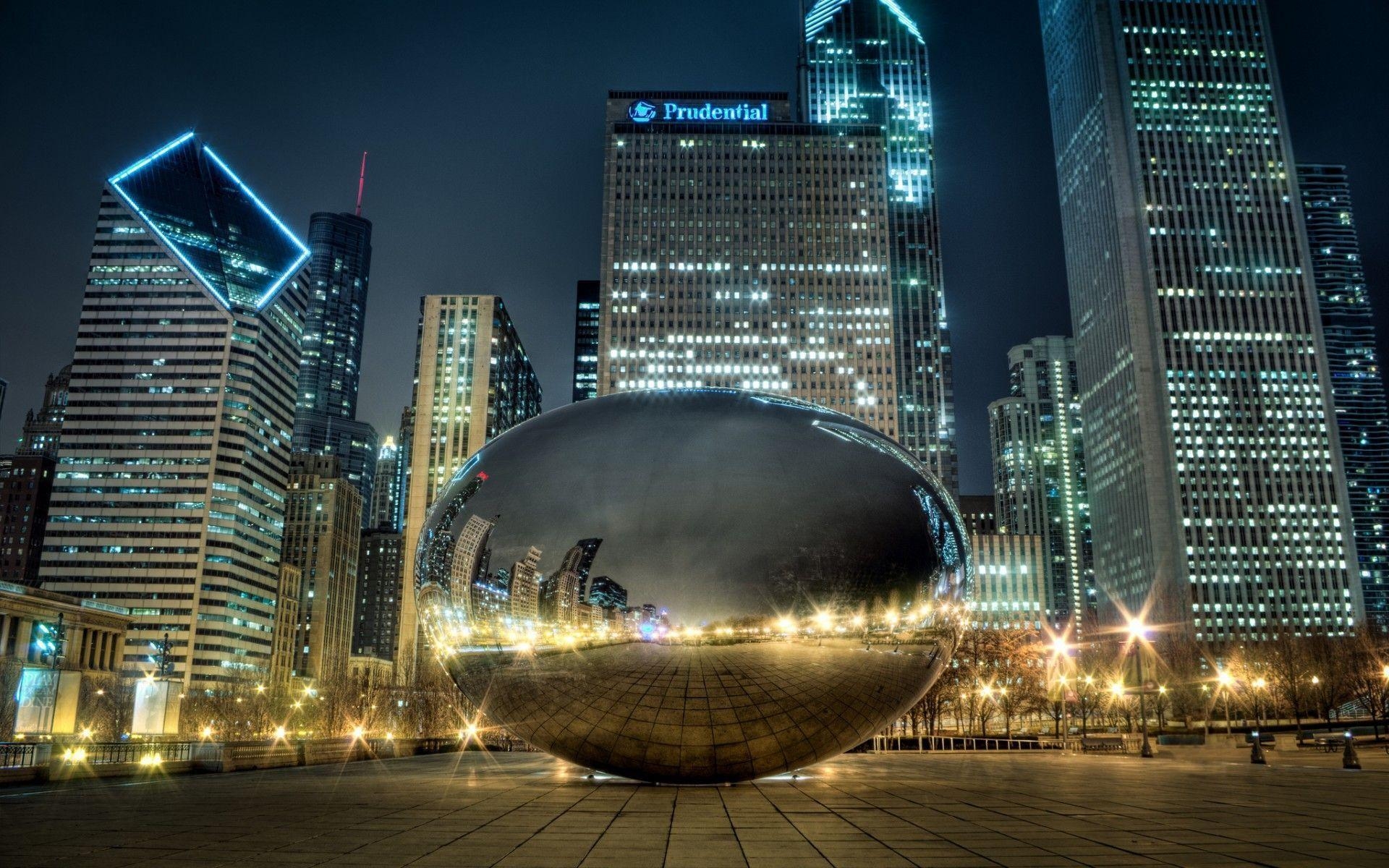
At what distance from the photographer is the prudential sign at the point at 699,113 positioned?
575ft

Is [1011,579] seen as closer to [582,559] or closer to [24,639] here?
[24,639]

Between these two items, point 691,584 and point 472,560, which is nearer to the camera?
point 691,584

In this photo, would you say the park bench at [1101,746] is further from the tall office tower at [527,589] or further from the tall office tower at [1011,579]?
the tall office tower at [1011,579]

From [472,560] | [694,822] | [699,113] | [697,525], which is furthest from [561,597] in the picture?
[699,113]

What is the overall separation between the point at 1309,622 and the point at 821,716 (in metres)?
173


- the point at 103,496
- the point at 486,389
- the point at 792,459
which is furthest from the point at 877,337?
the point at 792,459

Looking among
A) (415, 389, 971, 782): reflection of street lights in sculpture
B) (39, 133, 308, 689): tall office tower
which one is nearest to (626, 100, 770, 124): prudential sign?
(39, 133, 308, 689): tall office tower

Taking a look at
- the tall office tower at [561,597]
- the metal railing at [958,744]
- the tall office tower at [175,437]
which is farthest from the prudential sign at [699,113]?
the tall office tower at [561,597]

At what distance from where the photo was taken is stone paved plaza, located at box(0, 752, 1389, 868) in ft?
28.0

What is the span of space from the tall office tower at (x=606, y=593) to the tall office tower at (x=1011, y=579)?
170m

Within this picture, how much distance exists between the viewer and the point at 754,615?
35.6 ft

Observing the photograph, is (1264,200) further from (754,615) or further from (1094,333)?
(754,615)

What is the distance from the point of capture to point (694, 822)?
410 inches

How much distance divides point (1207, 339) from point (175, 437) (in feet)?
611
